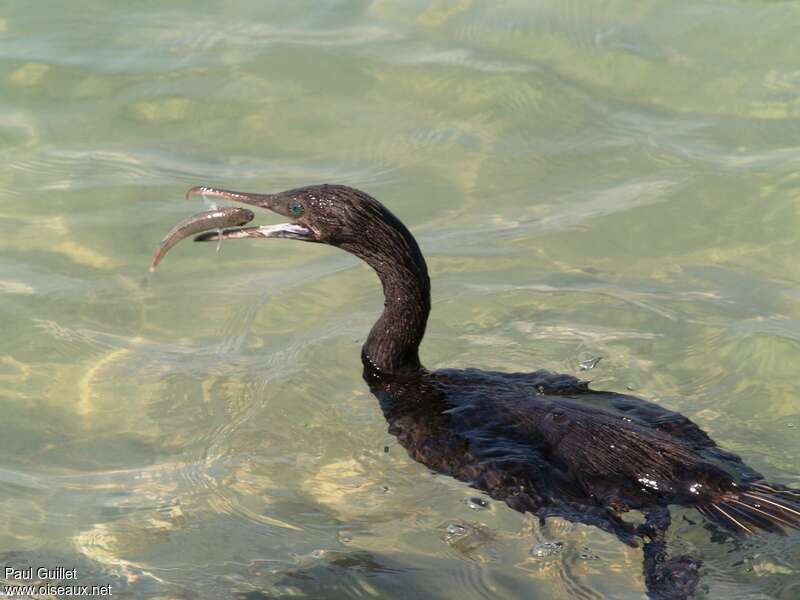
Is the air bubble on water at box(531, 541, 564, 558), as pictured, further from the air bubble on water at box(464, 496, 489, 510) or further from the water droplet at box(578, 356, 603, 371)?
the water droplet at box(578, 356, 603, 371)

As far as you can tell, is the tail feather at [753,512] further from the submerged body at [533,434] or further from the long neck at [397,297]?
the long neck at [397,297]

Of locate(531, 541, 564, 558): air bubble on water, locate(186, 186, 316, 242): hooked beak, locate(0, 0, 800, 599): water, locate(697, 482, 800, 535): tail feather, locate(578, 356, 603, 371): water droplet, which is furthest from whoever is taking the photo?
locate(578, 356, 603, 371): water droplet

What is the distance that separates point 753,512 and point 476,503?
1.27m

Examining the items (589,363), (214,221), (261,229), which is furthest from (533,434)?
(214,221)

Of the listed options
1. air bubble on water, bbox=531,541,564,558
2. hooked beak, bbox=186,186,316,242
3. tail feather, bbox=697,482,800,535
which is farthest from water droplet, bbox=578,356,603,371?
hooked beak, bbox=186,186,316,242

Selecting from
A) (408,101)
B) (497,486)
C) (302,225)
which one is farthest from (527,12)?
(497,486)

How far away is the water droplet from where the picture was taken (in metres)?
6.82

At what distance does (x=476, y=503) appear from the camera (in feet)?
18.8

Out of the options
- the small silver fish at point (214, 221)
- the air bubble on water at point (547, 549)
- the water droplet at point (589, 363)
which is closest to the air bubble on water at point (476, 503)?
the air bubble on water at point (547, 549)

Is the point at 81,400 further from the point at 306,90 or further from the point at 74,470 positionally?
the point at 306,90

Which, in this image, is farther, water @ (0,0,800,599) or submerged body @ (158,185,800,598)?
water @ (0,0,800,599)

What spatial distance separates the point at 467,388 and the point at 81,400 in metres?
2.22

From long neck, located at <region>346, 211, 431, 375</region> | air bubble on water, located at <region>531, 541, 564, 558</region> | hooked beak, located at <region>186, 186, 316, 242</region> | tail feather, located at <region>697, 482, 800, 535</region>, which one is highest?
hooked beak, located at <region>186, 186, 316, 242</region>

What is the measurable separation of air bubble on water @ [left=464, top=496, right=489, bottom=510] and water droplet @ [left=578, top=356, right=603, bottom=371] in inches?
53.7
